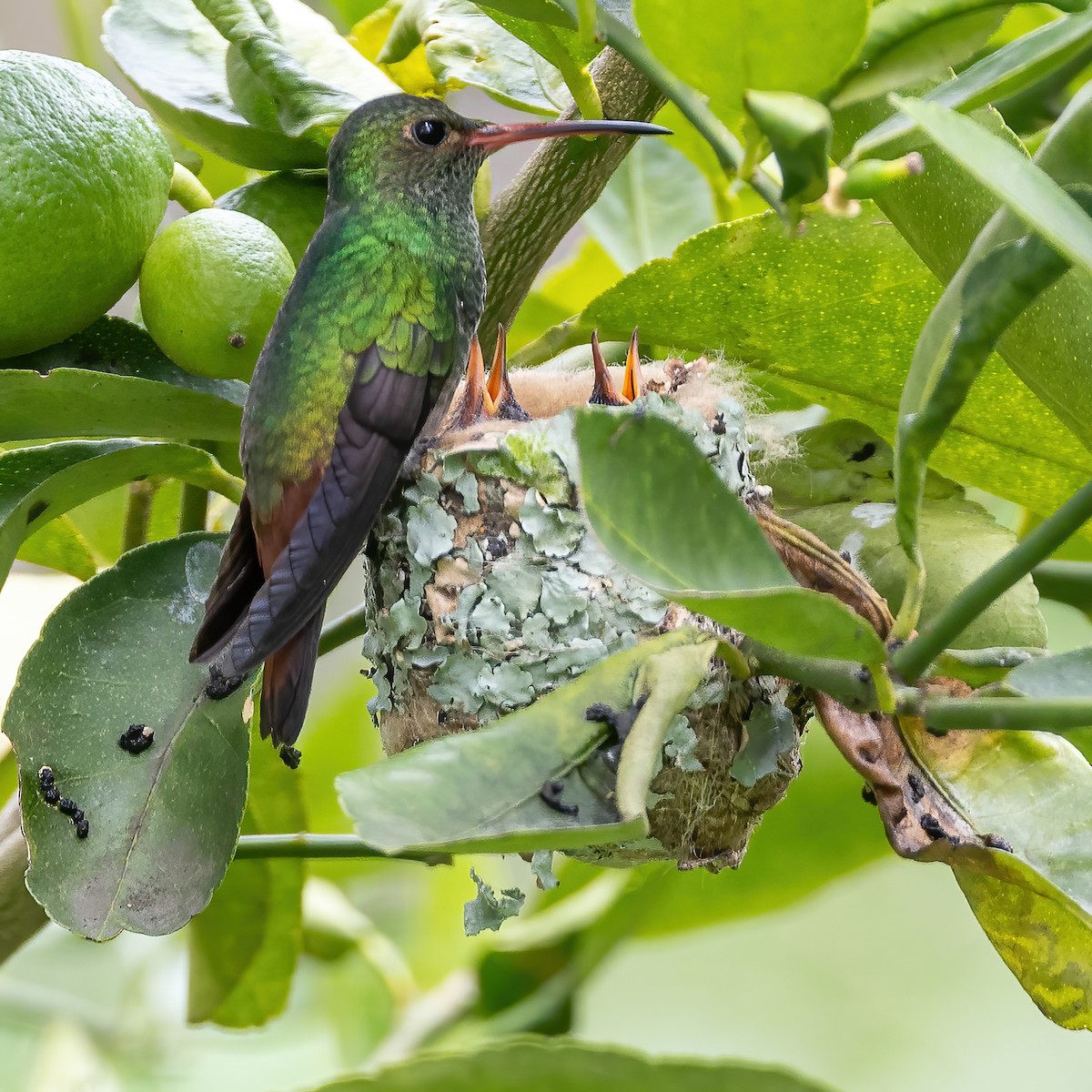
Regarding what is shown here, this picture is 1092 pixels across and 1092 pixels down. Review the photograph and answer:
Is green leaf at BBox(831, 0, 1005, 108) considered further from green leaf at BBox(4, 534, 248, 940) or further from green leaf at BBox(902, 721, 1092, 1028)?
green leaf at BBox(4, 534, 248, 940)

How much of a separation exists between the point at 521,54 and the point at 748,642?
2.02 feet

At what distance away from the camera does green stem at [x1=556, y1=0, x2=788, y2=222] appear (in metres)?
0.62

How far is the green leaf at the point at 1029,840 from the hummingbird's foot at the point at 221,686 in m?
0.49

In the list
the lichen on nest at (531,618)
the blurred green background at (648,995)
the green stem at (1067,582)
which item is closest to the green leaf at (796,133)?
the lichen on nest at (531,618)

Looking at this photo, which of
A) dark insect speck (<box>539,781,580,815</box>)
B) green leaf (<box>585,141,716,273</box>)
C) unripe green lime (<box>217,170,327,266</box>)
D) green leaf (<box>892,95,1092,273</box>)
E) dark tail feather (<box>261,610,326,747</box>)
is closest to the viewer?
green leaf (<box>892,95,1092,273</box>)

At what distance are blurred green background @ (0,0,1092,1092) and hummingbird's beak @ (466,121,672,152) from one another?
0.60 m

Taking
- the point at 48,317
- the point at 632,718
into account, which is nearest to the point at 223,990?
the point at 48,317

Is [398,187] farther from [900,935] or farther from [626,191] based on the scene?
[900,935]

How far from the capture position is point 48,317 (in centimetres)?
93

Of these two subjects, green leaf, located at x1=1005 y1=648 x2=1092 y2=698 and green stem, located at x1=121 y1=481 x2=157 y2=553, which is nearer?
green leaf, located at x1=1005 y1=648 x2=1092 y2=698

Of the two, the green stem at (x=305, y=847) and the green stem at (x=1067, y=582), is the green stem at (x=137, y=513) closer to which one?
the green stem at (x=305, y=847)

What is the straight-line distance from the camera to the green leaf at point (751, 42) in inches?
21.8

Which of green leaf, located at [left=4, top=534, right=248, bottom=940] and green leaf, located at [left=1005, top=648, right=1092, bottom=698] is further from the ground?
green leaf, located at [left=1005, top=648, right=1092, bottom=698]

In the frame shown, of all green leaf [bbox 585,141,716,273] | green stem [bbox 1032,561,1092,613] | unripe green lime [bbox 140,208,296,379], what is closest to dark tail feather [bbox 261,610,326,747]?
unripe green lime [bbox 140,208,296,379]
